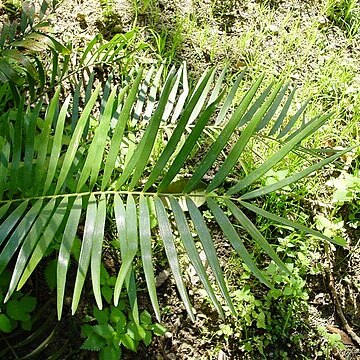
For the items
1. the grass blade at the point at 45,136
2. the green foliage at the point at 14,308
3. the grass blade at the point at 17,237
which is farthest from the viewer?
the green foliage at the point at 14,308

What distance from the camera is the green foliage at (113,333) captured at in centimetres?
132

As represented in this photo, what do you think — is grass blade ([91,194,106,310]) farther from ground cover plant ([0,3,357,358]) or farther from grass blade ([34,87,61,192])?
grass blade ([34,87,61,192])

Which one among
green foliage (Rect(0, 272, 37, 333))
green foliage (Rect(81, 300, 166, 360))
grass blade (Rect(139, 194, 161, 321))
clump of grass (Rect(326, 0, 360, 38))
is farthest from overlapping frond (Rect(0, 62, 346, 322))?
clump of grass (Rect(326, 0, 360, 38))

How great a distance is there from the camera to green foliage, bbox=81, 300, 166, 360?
1.32m

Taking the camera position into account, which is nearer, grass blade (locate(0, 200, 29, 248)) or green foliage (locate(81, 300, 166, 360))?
grass blade (locate(0, 200, 29, 248))

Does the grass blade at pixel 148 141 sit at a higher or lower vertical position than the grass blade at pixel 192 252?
higher

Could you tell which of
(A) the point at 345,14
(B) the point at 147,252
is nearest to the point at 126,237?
(B) the point at 147,252

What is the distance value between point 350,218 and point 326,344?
458mm

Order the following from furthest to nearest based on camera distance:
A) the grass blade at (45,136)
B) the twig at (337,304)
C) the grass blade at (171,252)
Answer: the twig at (337,304) < the grass blade at (45,136) < the grass blade at (171,252)

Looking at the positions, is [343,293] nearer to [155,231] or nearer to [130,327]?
[155,231]

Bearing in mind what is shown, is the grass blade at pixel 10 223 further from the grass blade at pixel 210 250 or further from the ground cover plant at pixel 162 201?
the grass blade at pixel 210 250

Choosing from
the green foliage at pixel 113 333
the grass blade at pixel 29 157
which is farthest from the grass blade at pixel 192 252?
the green foliage at pixel 113 333

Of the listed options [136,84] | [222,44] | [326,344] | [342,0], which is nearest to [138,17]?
[222,44]

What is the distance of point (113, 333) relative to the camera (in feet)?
4.40
